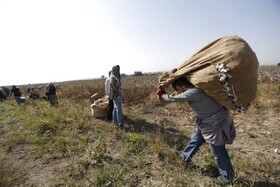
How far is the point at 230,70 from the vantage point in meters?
3.12

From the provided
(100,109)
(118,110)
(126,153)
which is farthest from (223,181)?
(100,109)

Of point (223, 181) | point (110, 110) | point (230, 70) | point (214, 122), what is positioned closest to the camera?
point (230, 70)

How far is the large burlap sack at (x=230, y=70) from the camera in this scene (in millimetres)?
3135

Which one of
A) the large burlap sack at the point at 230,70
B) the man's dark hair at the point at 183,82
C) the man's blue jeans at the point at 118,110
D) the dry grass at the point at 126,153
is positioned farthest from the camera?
the man's blue jeans at the point at 118,110

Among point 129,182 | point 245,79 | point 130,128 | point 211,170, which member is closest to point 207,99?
point 245,79

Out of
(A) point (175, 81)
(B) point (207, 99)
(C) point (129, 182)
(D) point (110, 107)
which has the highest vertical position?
(A) point (175, 81)

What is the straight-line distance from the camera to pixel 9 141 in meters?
6.61

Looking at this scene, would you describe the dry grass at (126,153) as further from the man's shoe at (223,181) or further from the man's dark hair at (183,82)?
the man's dark hair at (183,82)

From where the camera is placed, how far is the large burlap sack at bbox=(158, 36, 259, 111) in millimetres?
3135

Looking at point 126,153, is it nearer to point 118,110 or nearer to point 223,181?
point 118,110

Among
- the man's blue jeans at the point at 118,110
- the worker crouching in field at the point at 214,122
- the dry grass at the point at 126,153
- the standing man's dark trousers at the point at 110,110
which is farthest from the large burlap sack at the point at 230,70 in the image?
the standing man's dark trousers at the point at 110,110

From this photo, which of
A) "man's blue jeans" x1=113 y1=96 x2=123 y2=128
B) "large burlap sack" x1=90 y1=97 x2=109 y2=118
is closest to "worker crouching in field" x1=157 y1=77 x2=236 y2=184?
"man's blue jeans" x1=113 y1=96 x2=123 y2=128

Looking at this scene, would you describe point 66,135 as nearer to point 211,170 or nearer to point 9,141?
point 9,141

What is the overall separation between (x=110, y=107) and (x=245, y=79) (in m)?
5.42
